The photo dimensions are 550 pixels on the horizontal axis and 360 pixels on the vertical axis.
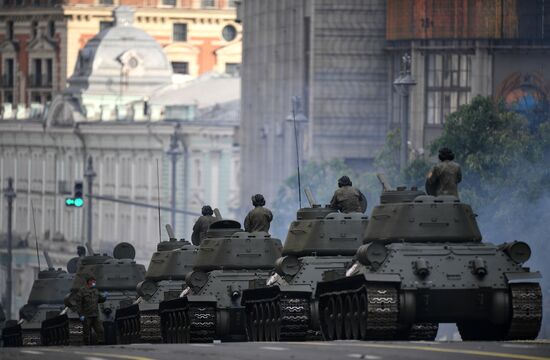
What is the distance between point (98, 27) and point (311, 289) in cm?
14177

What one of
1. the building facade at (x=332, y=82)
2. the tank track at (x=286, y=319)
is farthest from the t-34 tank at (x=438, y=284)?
the building facade at (x=332, y=82)

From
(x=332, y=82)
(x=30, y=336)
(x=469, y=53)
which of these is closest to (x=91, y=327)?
(x=30, y=336)

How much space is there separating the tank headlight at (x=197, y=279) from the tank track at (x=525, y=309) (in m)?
9.31

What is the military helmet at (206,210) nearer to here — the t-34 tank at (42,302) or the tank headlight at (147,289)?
the tank headlight at (147,289)

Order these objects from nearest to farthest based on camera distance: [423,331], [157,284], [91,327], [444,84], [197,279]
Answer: [423,331] < [91,327] < [197,279] < [157,284] < [444,84]

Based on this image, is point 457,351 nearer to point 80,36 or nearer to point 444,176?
point 444,176

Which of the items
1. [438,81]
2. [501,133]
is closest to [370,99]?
[438,81]

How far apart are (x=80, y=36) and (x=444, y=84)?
86366 millimetres

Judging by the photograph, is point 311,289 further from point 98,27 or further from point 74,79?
point 98,27

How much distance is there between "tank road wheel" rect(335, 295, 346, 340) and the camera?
42500 millimetres

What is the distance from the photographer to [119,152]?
148125 mm

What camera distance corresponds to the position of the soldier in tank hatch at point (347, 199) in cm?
4719

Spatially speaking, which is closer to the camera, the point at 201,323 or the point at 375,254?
the point at 375,254

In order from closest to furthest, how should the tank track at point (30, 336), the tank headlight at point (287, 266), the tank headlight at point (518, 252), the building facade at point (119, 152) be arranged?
the tank headlight at point (518, 252) < the tank headlight at point (287, 266) < the tank track at point (30, 336) < the building facade at point (119, 152)
